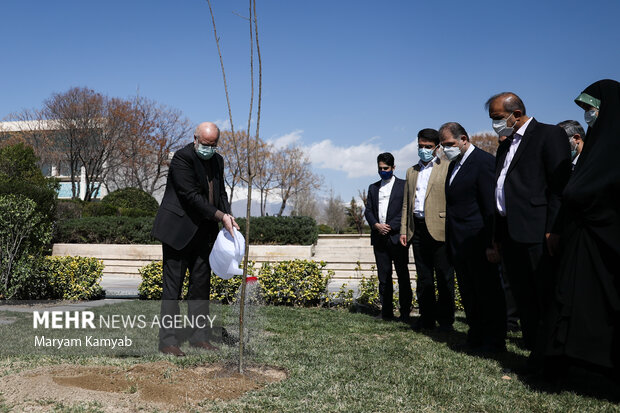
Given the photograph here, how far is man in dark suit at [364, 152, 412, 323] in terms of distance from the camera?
5.82m

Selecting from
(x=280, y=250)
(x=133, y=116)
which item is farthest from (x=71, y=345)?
(x=133, y=116)

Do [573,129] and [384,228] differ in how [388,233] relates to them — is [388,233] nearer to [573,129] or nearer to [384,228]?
[384,228]

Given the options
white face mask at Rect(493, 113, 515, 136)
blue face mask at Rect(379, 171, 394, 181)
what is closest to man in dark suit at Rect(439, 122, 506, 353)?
white face mask at Rect(493, 113, 515, 136)

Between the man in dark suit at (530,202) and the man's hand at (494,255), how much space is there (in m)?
0.18

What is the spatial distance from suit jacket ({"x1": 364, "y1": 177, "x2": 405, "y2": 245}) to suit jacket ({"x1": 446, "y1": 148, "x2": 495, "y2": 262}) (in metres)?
1.18

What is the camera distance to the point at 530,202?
3604mm

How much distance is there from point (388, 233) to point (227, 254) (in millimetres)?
2588

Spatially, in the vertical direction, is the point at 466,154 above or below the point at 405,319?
above

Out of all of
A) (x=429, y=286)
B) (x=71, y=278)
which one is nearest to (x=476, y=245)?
(x=429, y=286)

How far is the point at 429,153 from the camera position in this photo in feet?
17.9

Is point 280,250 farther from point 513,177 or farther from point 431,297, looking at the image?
point 513,177

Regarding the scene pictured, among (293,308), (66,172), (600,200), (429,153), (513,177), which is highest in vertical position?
(66,172)

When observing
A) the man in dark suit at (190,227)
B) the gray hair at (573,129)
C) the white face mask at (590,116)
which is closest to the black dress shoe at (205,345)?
the man in dark suit at (190,227)

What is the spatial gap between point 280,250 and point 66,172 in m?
36.9
